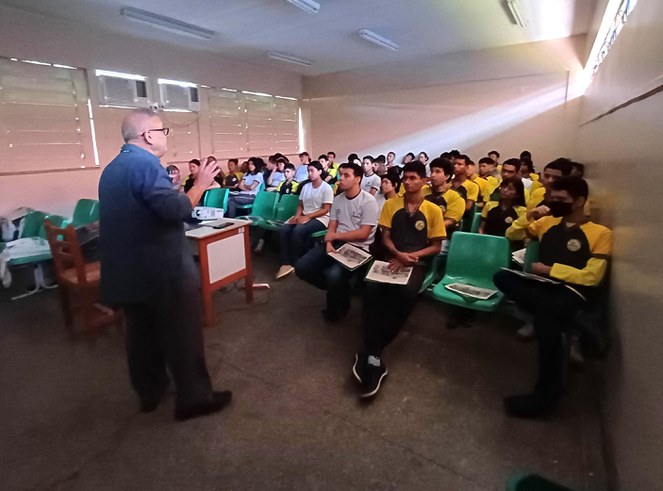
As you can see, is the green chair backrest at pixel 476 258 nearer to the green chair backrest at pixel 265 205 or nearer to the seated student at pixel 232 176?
the green chair backrest at pixel 265 205

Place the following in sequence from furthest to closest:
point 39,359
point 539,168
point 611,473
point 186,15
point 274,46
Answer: point 539,168, point 274,46, point 186,15, point 39,359, point 611,473

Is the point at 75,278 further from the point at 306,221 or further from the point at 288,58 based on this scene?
the point at 288,58

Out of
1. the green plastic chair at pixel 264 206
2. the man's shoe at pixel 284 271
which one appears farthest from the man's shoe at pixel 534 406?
the green plastic chair at pixel 264 206

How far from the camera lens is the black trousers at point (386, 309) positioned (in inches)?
91.4

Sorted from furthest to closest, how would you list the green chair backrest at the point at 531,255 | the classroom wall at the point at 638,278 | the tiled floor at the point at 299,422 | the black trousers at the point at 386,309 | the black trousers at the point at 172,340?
1. the green chair backrest at the point at 531,255
2. the black trousers at the point at 386,309
3. the black trousers at the point at 172,340
4. the tiled floor at the point at 299,422
5. the classroom wall at the point at 638,278

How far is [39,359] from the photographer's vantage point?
8.38ft

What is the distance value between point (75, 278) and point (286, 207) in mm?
2418

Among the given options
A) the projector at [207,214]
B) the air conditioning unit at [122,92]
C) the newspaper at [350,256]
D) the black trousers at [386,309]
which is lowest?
the black trousers at [386,309]

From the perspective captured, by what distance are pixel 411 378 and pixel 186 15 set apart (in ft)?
16.5

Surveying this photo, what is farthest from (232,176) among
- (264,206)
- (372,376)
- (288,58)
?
(372,376)

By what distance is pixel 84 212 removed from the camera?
14.8 ft

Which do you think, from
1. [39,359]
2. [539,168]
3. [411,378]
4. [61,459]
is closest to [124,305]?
[61,459]

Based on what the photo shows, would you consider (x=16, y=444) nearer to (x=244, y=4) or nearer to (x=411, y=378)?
(x=411, y=378)

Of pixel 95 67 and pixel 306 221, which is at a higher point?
pixel 95 67
